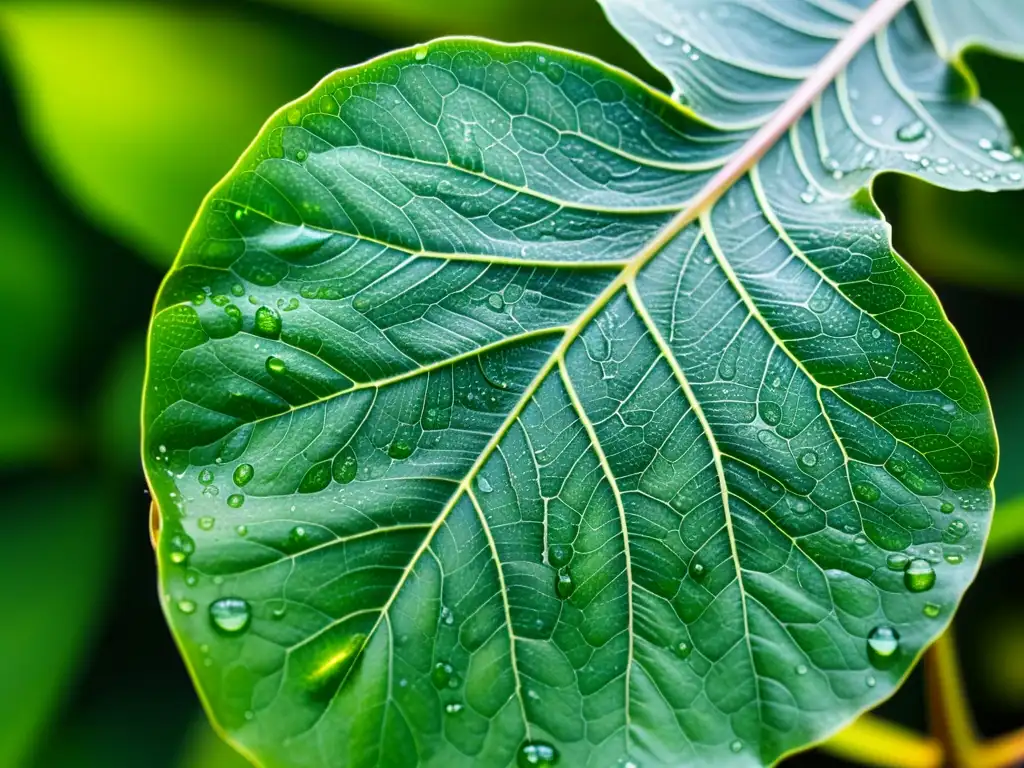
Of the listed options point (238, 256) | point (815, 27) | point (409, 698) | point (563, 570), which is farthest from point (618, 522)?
point (815, 27)

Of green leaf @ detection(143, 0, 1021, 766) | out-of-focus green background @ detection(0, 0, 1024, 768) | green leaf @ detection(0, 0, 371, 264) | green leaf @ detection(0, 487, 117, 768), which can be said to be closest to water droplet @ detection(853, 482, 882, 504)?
green leaf @ detection(143, 0, 1021, 766)

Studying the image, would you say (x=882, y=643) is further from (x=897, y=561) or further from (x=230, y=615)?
(x=230, y=615)

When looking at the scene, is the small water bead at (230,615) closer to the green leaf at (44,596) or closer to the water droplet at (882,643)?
the water droplet at (882,643)

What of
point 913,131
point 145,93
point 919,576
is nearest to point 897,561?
point 919,576

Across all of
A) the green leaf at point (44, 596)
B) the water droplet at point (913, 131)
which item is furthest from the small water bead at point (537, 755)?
the green leaf at point (44, 596)

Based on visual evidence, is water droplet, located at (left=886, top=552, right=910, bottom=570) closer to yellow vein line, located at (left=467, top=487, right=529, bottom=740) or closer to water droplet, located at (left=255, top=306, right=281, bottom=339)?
yellow vein line, located at (left=467, top=487, right=529, bottom=740)

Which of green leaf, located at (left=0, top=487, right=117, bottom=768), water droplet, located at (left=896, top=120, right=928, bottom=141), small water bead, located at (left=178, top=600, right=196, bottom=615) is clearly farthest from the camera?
green leaf, located at (left=0, top=487, right=117, bottom=768)
